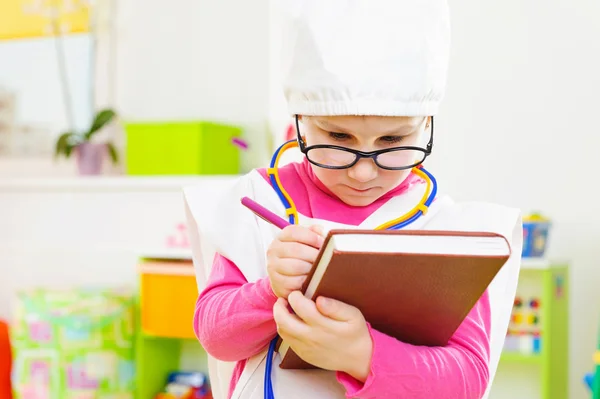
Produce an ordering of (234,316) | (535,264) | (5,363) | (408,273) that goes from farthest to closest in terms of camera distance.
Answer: (5,363) < (535,264) < (234,316) < (408,273)

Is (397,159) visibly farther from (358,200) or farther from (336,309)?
(336,309)

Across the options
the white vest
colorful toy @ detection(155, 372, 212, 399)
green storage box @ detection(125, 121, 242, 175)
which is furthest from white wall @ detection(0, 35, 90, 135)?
the white vest

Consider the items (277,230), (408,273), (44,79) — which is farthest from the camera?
(44,79)

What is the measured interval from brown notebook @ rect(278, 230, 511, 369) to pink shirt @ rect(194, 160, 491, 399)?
0.13 ft

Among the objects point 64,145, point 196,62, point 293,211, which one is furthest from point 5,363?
point 293,211

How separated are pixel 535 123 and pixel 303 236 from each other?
1972 mm

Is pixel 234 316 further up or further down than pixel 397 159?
further down

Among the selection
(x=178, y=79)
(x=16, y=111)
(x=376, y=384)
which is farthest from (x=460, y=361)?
(x=16, y=111)

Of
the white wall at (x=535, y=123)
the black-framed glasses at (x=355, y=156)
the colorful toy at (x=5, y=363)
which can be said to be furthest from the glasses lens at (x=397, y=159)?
the colorful toy at (x=5, y=363)

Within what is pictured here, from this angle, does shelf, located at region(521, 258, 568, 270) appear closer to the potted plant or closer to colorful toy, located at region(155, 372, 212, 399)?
colorful toy, located at region(155, 372, 212, 399)

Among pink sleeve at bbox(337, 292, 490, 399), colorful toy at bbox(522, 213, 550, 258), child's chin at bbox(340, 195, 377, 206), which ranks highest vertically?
child's chin at bbox(340, 195, 377, 206)

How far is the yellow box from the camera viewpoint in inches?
101

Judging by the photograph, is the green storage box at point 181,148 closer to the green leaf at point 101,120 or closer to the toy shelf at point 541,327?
the green leaf at point 101,120

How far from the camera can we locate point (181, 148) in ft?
9.09
